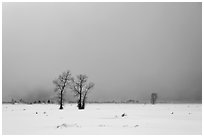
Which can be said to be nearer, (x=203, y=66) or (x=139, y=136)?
(x=139, y=136)

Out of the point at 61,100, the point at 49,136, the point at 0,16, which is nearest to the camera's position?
the point at 49,136

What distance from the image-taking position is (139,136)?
52.9 ft

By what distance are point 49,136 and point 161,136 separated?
7081 mm

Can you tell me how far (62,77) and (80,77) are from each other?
164 inches

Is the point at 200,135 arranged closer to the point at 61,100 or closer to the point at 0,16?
the point at 0,16

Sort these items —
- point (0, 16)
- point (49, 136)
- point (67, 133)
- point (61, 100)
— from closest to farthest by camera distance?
1. point (49, 136)
2. point (67, 133)
3. point (0, 16)
4. point (61, 100)

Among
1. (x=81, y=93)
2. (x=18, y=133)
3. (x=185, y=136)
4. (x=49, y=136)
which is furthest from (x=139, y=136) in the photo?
(x=81, y=93)

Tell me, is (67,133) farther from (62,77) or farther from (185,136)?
(62,77)

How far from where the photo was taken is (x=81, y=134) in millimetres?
16797

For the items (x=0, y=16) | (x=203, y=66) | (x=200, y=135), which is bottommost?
(x=200, y=135)

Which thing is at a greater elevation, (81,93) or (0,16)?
(0,16)

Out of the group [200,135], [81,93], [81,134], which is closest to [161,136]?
[200,135]

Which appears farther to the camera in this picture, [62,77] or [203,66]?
[62,77]

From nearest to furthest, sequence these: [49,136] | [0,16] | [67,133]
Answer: [49,136] → [67,133] → [0,16]
